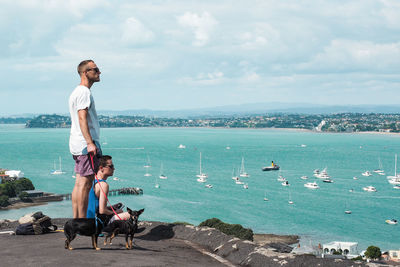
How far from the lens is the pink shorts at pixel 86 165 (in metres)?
7.37

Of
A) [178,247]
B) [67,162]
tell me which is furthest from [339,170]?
[178,247]

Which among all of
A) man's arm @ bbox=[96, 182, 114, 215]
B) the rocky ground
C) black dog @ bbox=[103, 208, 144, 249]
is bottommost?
the rocky ground

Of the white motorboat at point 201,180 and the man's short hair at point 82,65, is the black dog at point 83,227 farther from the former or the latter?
the white motorboat at point 201,180

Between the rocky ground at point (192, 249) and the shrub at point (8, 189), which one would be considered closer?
the rocky ground at point (192, 249)

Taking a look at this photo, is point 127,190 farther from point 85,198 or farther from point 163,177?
point 85,198

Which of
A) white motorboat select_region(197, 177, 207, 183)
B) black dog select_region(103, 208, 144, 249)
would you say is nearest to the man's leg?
black dog select_region(103, 208, 144, 249)

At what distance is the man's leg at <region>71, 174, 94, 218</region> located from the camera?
24.7ft

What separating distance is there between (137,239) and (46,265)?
311 centimetres

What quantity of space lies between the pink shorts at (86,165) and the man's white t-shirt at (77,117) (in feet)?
0.25

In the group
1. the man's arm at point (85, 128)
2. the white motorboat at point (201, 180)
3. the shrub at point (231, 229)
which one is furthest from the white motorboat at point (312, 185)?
the man's arm at point (85, 128)

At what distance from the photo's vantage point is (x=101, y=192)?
7500 millimetres

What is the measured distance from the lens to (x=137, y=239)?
9586mm

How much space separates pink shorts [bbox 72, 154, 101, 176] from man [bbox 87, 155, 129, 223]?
0.24ft

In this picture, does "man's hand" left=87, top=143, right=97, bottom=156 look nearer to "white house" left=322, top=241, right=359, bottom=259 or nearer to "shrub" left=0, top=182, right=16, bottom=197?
"white house" left=322, top=241, right=359, bottom=259
